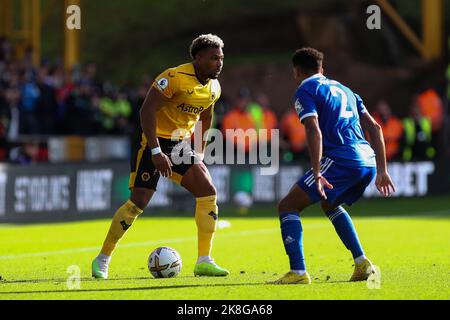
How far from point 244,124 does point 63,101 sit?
409 cm

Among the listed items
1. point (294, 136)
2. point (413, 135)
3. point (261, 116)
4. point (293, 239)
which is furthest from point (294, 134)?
point (293, 239)

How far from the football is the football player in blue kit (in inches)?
49.1

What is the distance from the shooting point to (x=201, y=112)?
11.3 meters

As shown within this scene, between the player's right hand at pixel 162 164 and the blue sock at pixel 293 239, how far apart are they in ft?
3.94

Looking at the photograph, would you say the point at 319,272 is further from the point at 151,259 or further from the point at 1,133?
the point at 1,133

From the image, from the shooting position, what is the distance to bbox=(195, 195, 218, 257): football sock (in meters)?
11.1

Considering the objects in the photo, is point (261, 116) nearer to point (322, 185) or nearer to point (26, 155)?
point (26, 155)

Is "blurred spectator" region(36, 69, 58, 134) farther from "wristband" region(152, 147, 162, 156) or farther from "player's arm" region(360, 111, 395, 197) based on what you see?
"player's arm" region(360, 111, 395, 197)

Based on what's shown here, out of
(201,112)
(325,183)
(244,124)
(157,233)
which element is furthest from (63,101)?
(325,183)

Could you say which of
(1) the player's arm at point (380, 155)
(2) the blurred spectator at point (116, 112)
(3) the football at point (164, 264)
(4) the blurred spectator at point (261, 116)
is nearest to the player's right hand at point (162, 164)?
(3) the football at point (164, 264)

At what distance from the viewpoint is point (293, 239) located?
32.7 ft

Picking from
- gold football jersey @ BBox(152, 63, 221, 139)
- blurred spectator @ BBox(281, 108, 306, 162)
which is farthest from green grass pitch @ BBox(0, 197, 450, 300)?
blurred spectator @ BBox(281, 108, 306, 162)

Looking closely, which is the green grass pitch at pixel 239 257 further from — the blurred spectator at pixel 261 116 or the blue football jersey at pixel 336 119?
the blurred spectator at pixel 261 116

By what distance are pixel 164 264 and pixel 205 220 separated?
0.62 meters
